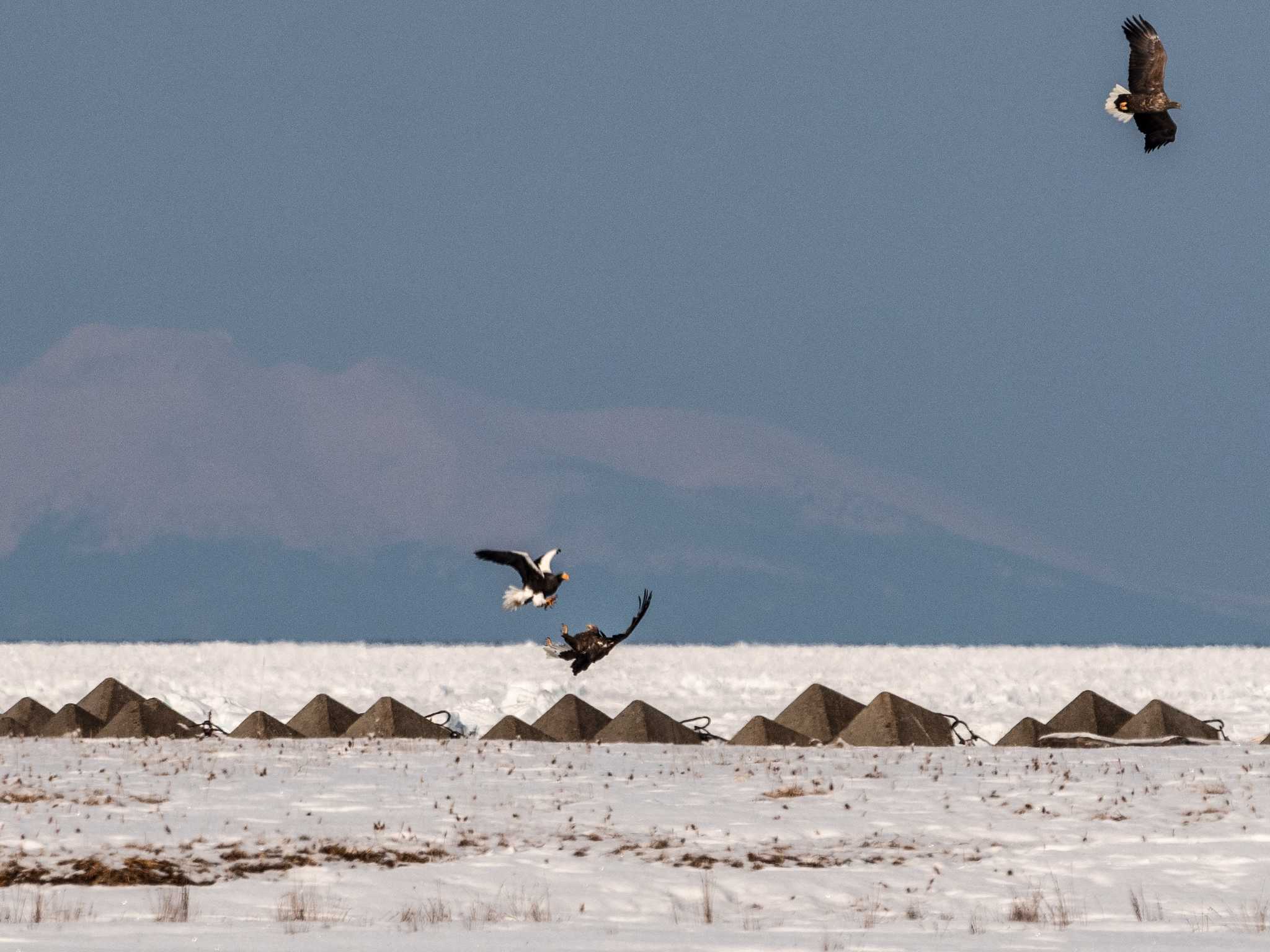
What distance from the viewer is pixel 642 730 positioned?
111ft

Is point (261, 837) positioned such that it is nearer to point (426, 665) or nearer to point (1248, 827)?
point (1248, 827)

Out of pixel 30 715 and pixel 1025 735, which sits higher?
pixel 30 715

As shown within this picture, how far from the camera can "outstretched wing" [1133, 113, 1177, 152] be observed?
25.6m

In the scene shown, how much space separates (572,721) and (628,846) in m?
14.5

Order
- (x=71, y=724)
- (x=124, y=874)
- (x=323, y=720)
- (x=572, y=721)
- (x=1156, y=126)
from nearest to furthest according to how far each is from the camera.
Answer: (x=124, y=874) < (x=1156, y=126) < (x=572, y=721) < (x=323, y=720) < (x=71, y=724)

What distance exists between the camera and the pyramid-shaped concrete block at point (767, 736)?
33906mm

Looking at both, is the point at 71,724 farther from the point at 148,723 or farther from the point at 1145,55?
the point at 1145,55

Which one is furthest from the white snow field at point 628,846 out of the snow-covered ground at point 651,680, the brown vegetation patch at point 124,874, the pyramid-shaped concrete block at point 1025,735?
the snow-covered ground at point 651,680

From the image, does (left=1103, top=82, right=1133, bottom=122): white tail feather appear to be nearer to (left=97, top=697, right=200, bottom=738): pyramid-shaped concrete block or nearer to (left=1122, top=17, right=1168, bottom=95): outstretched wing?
(left=1122, top=17, right=1168, bottom=95): outstretched wing

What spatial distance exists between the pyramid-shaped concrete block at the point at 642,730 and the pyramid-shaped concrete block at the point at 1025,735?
642cm

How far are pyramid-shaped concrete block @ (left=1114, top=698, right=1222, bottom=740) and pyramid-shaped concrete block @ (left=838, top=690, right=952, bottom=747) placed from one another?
3.78 metres

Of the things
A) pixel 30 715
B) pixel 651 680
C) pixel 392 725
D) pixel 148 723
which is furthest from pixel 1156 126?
pixel 651 680

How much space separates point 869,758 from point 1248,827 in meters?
8.97

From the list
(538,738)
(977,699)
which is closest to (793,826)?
(538,738)
